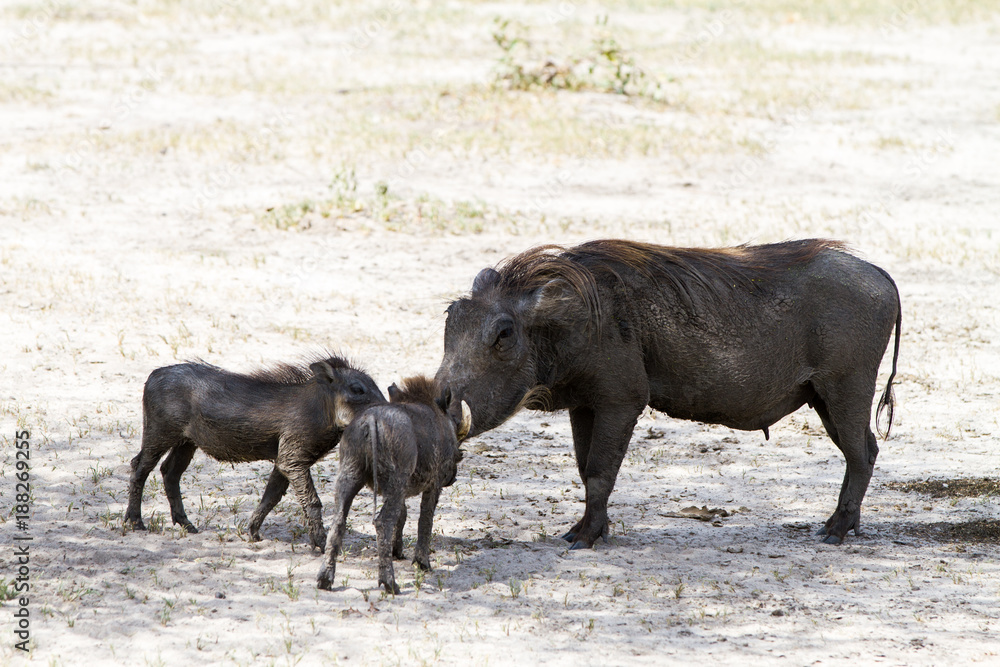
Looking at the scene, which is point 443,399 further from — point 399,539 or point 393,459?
point 399,539

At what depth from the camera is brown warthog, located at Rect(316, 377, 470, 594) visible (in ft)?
16.0

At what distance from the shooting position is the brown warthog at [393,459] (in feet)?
16.0

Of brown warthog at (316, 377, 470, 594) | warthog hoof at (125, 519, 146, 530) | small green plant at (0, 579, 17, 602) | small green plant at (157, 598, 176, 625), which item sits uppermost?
brown warthog at (316, 377, 470, 594)

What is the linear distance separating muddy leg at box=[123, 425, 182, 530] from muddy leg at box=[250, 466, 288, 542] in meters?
0.50

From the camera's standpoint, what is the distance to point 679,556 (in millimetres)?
5570

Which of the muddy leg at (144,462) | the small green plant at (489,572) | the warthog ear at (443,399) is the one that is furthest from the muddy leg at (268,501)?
the small green plant at (489,572)

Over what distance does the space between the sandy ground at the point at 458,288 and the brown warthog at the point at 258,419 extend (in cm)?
31

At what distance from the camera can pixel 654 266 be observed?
226 inches

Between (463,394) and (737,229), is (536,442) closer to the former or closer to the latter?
(463,394)

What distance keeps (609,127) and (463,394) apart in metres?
10.7

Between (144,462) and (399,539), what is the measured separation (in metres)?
1.32

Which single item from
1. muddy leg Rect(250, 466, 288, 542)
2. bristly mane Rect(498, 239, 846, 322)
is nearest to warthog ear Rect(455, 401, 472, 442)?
bristly mane Rect(498, 239, 846, 322)

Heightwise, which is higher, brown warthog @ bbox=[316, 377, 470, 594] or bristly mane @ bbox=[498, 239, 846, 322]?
bristly mane @ bbox=[498, 239, 846, 322]

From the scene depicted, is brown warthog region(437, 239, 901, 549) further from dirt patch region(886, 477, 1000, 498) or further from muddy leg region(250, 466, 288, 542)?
muddy leg region(250, 466, 288, 542)
